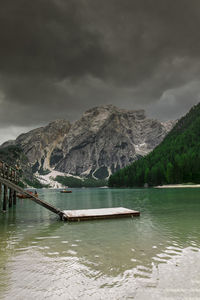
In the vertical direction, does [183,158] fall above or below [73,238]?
above

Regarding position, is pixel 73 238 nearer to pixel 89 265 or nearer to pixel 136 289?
pixel 89 265

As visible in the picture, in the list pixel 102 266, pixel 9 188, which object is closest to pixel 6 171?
pixel 9 188

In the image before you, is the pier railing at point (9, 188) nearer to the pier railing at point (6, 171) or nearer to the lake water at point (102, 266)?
the pier railing at point (6, 171)

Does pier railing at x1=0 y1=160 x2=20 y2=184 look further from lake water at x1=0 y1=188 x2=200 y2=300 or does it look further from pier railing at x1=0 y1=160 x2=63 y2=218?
lake water at x1=0 y1=188 x2=200 y2=300

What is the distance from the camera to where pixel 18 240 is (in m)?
16.2

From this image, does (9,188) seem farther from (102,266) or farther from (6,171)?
(102,266)

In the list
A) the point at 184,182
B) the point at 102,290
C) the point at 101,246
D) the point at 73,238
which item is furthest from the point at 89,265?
the point at 184,182

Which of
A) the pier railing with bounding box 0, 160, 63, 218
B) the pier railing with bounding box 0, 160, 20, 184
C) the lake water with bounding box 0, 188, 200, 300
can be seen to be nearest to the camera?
the lake water with bounding box 0, 188, 200, 300

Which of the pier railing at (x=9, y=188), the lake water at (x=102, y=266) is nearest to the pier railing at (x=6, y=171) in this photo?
the pier railing at (x=9, y=188)

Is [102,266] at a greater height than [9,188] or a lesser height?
lesser

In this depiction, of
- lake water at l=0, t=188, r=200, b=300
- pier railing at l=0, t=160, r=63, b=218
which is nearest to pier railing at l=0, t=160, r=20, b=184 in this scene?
pier railing at l=0, t=160, r=63, b=218

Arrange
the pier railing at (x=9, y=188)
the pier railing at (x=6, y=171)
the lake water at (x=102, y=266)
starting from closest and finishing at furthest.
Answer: the lake water at (x=102, y=266)
the pier railing at (x=9, y=188)
the pier railing at (x=6, y=171)

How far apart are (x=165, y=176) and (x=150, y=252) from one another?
15248 centimetres

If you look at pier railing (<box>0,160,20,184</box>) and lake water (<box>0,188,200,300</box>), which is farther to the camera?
pier railing (<box>0,160,20,184</box>)
